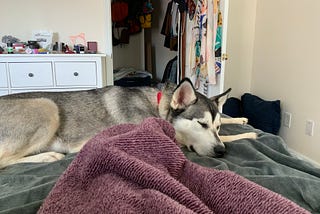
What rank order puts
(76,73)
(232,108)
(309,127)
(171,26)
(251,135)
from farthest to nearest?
(171,26), (232,108), (76,73), (309,127), (251,135)

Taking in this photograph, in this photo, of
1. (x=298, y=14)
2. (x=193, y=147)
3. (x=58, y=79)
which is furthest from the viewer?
(x=58, y=79)

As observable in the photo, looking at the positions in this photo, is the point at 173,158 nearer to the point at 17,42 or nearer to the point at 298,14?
the point at 298,14

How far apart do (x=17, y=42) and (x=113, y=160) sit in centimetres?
293

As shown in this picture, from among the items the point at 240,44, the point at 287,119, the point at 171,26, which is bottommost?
the point at 287,119

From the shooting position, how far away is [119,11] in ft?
16.1

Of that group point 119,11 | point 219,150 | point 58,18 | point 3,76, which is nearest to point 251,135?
point 219,150

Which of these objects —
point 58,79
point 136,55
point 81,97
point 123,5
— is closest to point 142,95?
point 81,97

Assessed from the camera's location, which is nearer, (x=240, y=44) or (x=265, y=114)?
(x=265, y=114)

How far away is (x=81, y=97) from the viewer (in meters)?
1.60

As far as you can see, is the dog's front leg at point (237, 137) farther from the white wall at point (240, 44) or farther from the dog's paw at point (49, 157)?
the white wall at point (240, 44)

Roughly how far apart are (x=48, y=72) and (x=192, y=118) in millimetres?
1939

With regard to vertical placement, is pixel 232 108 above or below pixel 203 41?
below

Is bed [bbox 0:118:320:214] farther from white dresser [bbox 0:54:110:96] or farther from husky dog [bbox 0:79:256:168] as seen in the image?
white dresser [bbox 0:54:110:96]

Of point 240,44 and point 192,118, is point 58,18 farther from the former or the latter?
point 192,118
